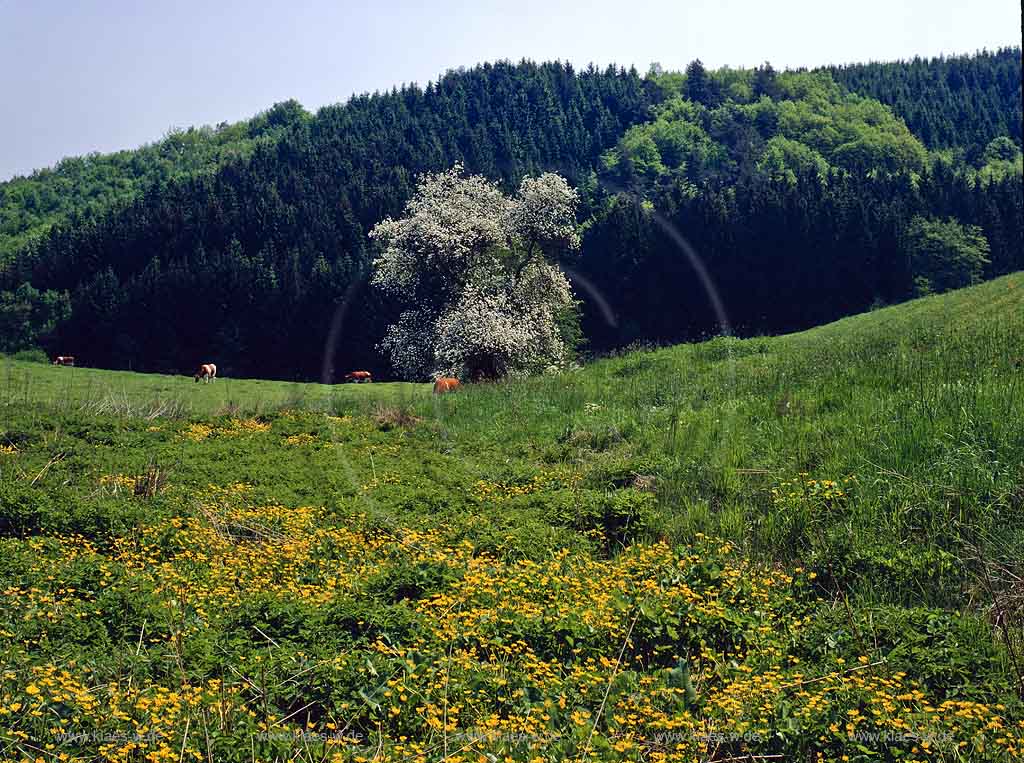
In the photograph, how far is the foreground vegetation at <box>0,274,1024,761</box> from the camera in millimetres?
5762

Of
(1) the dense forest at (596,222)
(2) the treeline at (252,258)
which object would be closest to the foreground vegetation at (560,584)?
(1) the dense forest at (596,222)

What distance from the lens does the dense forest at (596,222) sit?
7706 centimetres

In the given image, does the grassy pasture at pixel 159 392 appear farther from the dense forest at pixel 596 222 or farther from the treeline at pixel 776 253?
the treeline at pixel 776 253

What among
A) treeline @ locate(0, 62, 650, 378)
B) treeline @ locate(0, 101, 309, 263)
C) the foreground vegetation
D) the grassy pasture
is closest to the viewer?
the foreground vegetation

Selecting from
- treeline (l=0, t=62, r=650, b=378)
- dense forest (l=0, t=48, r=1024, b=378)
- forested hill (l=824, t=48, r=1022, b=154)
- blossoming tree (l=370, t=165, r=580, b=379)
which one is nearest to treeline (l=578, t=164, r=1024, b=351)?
dense forest (l=0, t=48, r=1024, b=378)

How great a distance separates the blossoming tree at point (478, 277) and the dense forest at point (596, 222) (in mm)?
28825

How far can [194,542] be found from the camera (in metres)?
10.9

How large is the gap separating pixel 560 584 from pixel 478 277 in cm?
3691

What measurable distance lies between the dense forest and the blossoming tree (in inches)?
1135

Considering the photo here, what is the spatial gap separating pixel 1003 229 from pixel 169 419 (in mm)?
78782

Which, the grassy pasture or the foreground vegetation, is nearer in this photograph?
the foreground vegetation

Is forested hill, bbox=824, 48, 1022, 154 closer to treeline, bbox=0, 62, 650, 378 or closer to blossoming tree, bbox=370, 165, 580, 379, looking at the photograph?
treeline, bbox=0, 62, 650, 378

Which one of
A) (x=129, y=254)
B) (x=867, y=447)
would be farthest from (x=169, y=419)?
(x=129, y=254)

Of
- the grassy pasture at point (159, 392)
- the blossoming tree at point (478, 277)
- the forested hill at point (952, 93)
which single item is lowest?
the grassy pasture at point (159, 392)
